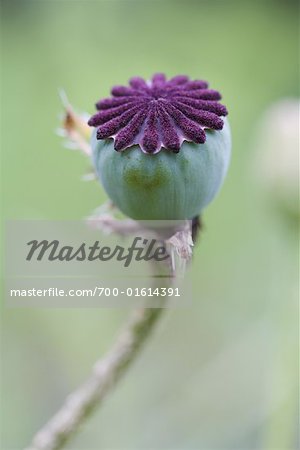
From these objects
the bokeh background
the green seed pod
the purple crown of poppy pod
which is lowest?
the bokeh background

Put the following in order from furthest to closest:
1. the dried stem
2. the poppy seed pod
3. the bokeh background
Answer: the bokeh background
the dried stem
the poppy seed pod

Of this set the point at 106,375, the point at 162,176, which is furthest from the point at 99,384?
the point at 162,176

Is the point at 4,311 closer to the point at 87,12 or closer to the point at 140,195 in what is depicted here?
the point at 140,195

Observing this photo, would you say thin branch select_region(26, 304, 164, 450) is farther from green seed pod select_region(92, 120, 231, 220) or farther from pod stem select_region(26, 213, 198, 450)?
green seed pod select_region(92, 120, 231, 220)

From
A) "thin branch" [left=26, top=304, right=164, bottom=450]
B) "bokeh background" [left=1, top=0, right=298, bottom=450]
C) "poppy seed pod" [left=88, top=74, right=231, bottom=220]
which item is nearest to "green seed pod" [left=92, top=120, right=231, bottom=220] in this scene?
"poppy seed pod" [left=88, top=74, right=231, bottom=220]

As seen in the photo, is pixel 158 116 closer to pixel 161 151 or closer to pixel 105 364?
pixel 161 151

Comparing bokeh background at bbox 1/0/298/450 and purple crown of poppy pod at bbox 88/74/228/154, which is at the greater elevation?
purple crown of poppy pod at bbox 88/74/228/154

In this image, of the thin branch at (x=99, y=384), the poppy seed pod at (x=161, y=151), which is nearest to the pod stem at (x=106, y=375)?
the thin branch at (x=99, y=384)
